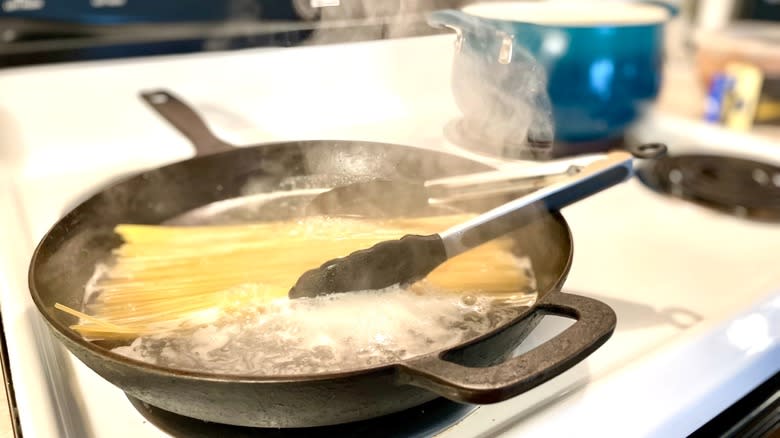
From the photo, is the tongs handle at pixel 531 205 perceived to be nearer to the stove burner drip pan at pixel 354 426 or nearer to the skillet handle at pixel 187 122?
the stove burner drip pan at pixel 354 426

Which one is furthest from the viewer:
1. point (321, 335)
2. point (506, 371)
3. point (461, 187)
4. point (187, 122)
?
point (187, 122)

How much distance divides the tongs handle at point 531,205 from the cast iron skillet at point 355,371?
0.07ft

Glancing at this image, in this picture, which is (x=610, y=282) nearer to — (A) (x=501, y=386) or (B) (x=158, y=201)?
(A) (x=501, y=386)

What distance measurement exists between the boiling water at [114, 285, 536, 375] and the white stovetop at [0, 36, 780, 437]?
0.05m

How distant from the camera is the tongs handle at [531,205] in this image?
0.49 m

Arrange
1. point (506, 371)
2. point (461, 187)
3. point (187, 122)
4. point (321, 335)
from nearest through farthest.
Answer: point (506, 371)
point (321, 335)
point (461, 187)
point (187, 122)

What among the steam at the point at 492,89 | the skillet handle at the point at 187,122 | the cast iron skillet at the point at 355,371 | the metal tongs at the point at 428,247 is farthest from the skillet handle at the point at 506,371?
the skillet handle at the point at 187,122

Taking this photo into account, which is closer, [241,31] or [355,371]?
[355,371]

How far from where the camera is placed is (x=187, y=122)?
0.71 metres

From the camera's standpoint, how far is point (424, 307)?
0.48 meters

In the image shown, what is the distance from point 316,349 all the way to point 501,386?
5.9 inches

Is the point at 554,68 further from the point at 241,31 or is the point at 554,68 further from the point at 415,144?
the point at 241,31

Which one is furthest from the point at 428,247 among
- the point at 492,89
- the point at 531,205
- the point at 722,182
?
the point at 722,182

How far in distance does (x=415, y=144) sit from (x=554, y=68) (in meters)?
0.29
